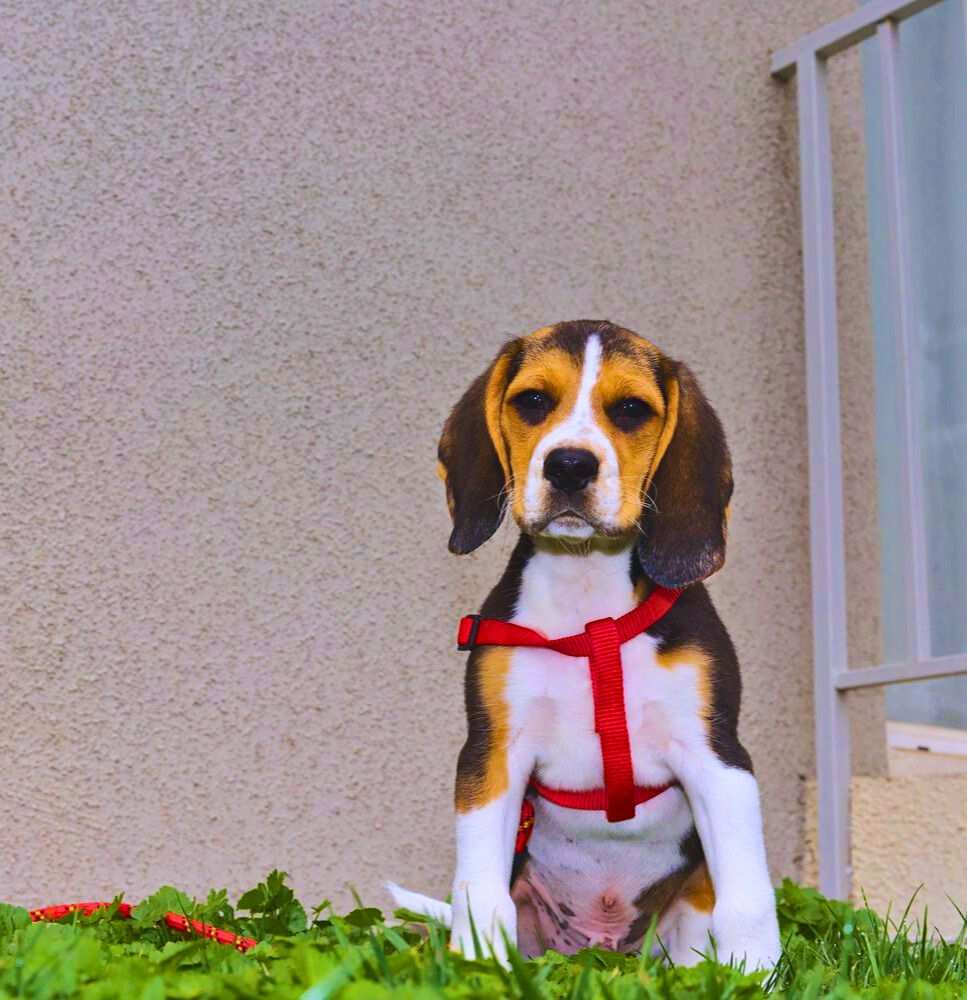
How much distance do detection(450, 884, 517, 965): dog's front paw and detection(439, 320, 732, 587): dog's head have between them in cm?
58

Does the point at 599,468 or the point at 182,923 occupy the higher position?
the point at 599,468

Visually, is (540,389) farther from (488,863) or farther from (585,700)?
(488,863)

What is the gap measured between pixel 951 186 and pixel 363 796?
114 inches

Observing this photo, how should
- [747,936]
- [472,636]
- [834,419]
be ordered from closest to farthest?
[747,936], [472,636], [834,419]

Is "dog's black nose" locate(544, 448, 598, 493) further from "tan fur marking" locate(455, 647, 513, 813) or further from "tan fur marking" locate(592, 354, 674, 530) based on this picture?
"tan fur marking" locate(455, 647, 513, 813)

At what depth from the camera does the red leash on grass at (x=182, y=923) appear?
240 centimetres

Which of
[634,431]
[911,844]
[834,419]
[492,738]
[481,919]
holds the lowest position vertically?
[911,844]

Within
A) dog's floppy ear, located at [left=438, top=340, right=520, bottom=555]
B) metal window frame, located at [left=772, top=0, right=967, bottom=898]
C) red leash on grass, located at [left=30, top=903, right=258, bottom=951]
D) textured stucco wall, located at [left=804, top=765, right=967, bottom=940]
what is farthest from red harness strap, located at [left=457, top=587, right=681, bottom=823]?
textured stucco wall, located at [left=804, top=765, right=967, bottom=940]

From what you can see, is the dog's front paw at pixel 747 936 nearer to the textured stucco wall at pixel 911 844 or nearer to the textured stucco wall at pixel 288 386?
the textured stucco wall at pixel 288 386

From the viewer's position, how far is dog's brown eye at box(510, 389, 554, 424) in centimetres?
242

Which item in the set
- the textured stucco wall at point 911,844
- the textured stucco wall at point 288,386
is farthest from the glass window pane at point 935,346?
the textured stucco wall at point 288,386

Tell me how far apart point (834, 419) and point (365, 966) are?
3408 millimetres

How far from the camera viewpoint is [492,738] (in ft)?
7.78

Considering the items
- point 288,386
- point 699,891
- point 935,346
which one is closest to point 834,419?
point 935,346
